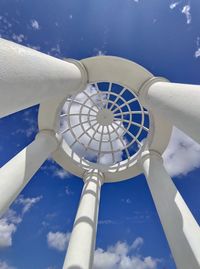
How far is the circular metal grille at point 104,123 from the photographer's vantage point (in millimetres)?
35000

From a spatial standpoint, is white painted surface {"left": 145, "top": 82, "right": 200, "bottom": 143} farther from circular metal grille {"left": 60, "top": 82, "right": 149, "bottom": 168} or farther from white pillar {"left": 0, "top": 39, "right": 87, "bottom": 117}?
circular metal grille {"left": 60, "top": 82, "right": 149, "bottom": 168}

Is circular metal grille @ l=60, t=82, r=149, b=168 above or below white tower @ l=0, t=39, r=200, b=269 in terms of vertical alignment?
above

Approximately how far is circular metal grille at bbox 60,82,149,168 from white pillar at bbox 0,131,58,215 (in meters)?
9.75

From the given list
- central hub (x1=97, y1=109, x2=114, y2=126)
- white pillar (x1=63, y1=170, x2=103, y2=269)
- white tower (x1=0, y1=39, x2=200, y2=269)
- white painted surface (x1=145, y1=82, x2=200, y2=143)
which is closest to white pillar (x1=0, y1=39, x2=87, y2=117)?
white tower (x1=0, y1=39, x2=200, y2=269)

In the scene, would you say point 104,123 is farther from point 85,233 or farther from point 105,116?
point 85,233

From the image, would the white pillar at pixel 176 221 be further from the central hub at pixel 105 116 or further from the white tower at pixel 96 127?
the central hub at pixel 105 116

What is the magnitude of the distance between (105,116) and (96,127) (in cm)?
363

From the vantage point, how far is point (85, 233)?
22.2 meters

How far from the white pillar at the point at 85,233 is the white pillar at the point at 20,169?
6.66 metres

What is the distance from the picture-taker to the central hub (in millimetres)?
35469

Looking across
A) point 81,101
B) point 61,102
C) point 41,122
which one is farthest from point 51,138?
point 81,101

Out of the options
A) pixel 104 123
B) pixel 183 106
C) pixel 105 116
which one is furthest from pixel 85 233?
pixel 105 116

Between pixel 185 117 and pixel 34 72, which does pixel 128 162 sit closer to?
pixel 185 117

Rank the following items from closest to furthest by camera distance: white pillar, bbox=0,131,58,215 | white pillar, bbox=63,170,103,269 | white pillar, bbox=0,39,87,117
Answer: white pillar, bbox=0,39,87,117 → white pillar, bbox=0,131,58,215 → white pillar, bbox=63,170,103,269
